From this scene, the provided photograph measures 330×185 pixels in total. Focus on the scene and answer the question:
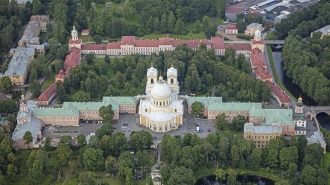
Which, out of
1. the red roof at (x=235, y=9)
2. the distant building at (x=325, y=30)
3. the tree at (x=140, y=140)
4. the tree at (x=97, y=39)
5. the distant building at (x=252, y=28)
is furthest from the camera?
the red roof at (x=235, y=9)

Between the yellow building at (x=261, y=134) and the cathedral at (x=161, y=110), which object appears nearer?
the yellow building at (x=261, y=134)

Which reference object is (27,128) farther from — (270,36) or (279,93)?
(270,36)

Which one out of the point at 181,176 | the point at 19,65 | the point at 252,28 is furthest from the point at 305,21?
the point at 181,176

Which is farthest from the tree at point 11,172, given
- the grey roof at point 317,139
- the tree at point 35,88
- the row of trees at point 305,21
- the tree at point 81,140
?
the row of trees at point 305,21

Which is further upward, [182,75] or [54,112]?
[182,75]

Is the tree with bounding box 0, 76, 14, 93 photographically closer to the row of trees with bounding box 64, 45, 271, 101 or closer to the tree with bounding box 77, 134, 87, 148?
the row of trees with bounding box 64, 45, 271, 101

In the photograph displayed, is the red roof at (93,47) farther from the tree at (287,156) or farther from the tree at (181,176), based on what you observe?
the tree at (287,156)
